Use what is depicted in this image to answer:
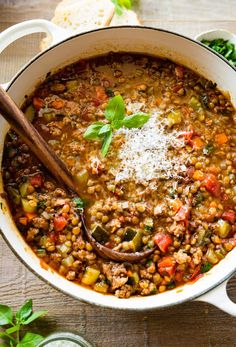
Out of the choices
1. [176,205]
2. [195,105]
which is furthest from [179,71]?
[176,205]

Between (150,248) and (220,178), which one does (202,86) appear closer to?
(220,178)

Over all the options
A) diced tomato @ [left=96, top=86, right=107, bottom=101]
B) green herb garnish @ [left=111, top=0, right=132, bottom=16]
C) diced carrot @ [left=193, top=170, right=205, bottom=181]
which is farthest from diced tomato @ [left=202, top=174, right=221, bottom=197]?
green herb garnish @ [left=111, top=0, right=132, bottom=16]

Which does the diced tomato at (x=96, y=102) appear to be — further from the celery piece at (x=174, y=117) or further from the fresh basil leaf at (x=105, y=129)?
the celery piece at (x=174, y=117)

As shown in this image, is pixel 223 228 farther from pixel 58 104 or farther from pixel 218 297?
pixel 58 104

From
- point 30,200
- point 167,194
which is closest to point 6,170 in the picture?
point 30,200

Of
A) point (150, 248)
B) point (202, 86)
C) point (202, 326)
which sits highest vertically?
point (202, 86)
